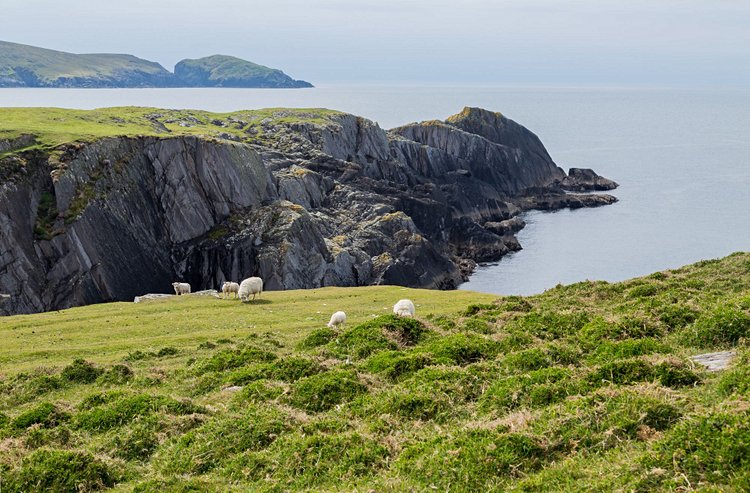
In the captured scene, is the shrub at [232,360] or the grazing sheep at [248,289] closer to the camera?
the shrub at [232,360]

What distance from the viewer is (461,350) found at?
19047 millimetres

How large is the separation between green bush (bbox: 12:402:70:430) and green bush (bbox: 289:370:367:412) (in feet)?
20.1

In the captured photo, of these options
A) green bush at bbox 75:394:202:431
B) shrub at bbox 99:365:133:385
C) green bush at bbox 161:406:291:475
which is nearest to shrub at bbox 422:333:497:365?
green bush at bbox 161:406:291:475

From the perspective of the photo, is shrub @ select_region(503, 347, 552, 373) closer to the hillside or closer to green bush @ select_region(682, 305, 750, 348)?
the hillside

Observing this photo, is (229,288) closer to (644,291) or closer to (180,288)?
(180,288)

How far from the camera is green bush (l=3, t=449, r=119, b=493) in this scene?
12405mm

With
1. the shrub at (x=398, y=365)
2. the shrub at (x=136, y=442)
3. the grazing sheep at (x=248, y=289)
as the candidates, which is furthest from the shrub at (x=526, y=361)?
the grazing sheep at (x=248, y=289)

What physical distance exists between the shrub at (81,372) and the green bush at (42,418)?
20.2ft

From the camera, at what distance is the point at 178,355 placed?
27.5 metres

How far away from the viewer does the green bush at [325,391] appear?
16.2 m

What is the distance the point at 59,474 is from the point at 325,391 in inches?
257

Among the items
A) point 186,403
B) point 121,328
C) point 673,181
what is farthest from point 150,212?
point 673,181

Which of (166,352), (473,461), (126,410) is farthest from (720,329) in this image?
(166,352)

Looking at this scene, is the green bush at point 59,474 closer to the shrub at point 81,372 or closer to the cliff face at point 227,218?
the shrub at point 81,372
